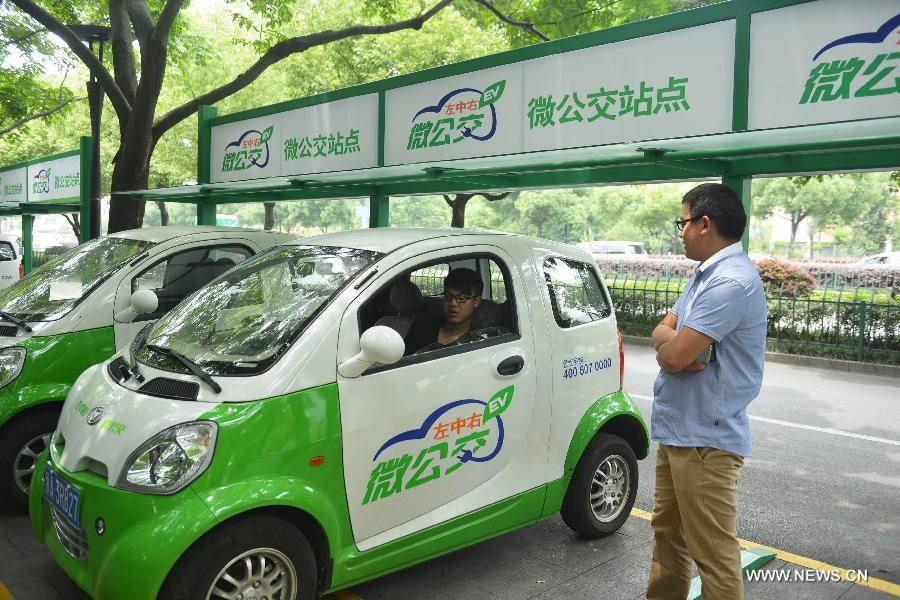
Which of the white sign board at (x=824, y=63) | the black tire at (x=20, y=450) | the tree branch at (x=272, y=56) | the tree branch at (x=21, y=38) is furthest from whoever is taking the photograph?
the tree branch at (x=21, y=38)

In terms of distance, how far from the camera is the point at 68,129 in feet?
95.2

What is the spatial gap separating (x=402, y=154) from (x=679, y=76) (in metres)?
2.92

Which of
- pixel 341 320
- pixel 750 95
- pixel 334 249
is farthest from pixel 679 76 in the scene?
pixel 341 320

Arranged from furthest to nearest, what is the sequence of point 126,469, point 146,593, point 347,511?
point 347,511, point 126,469, point 146,593

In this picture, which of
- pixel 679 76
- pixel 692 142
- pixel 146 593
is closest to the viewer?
pixel 146 593

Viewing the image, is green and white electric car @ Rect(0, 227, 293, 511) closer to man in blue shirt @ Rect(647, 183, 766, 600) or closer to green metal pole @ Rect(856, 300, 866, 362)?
man in blue shirt @ Rect(647, 183, 766, 600)

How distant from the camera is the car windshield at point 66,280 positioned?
5.18m

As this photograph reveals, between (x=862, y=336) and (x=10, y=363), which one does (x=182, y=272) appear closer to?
(x=10, y=363)

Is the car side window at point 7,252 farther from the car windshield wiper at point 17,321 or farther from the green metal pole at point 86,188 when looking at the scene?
the car windshield wiper at point 17,321

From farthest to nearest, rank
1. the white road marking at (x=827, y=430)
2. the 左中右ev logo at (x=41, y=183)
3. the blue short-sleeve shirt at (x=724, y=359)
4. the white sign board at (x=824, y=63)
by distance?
the 左中右ev logo at (x=41, y=183) → the white road marking at (x=827, y=430) → the white sign board at (x=824, y=63) → the blue short-sleeve shirt at (x=724, y=359)

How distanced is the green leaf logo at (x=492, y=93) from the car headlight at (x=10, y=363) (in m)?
4.02

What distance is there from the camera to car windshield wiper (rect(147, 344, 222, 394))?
125 inches

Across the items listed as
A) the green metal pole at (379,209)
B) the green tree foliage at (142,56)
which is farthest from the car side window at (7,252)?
the green metal pole at (379,209)

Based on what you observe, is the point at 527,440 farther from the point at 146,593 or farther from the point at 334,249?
the point at 146,593
